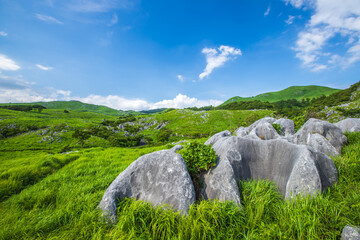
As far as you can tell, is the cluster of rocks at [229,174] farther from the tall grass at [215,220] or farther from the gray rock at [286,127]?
the gray rock at [286,127]

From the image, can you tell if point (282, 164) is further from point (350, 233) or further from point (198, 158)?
point (198, 158)

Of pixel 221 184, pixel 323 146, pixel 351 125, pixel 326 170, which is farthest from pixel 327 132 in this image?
pixel 221 184

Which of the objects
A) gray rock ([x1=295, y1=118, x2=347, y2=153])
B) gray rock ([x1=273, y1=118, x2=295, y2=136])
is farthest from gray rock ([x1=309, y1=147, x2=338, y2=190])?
gray rock ([x1=273, y1=118, x2=295, y2=136])

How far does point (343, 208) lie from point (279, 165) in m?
2.25

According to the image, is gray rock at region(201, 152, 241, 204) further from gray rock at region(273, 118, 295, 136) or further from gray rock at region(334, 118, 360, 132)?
gray rock at region(273, 118, 295, 136)

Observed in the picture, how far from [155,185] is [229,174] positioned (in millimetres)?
3139

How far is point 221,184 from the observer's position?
543 cm

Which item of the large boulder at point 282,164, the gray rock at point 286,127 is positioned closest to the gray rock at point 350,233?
the large boulder at point 282,164

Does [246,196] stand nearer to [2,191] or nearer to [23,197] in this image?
[23,197]

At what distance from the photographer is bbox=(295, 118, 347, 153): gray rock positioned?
9484 millimetres

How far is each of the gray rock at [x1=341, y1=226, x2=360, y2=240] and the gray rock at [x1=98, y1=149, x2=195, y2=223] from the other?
396cm

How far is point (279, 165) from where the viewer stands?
6.30 m

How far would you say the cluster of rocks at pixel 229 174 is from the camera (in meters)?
5.18

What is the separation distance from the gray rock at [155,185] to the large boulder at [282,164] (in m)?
2.16
